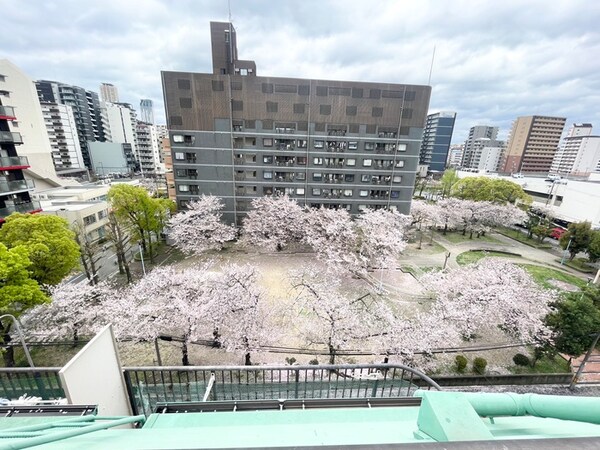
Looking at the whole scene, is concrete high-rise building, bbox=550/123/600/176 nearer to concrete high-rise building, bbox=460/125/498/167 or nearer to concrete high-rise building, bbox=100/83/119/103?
concrete high-rise building, bbox=460/125/498/167

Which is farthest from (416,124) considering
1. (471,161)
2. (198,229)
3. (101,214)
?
(471,161)

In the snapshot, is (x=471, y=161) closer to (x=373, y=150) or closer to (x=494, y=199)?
(x=494, y=199)

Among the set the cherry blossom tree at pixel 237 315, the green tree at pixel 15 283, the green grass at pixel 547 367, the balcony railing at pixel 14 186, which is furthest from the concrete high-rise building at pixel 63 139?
the green grass at pixel 547 367

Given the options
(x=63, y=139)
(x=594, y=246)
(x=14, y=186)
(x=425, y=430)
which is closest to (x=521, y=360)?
(x=425, y=430)

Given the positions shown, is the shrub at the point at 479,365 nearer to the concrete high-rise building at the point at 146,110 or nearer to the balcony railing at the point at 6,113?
the balcony railing at the point at 6,113

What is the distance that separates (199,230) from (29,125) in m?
28.9

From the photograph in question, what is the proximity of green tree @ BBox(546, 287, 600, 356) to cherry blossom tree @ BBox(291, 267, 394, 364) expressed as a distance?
7804 mm

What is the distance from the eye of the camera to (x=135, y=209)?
2172 centimetres

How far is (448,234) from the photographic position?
33.7 meters

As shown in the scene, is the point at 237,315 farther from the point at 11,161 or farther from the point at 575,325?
the point at 11,161

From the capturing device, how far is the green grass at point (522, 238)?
1201 inches

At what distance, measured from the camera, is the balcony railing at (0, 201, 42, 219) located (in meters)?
17.8

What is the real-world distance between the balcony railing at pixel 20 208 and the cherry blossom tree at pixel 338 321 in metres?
21.3

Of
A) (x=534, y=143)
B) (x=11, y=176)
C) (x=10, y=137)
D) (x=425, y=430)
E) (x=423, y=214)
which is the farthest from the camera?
(x=534, y=143)
